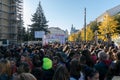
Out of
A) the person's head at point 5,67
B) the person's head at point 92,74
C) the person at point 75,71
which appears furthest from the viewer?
the person's head at point 5,67

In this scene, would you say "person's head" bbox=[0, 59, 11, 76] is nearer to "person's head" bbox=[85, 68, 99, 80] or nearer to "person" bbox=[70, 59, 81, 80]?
"person" bbox=[70, 59, 81, 80]

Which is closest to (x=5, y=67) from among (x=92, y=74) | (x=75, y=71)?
(x=75, y=71)

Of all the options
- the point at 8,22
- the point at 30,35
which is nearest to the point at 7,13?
the point at 8,22

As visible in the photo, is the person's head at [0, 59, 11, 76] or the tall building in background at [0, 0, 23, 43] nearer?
the person's head at [0, 59, 11, 76]

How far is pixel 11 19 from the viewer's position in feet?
335

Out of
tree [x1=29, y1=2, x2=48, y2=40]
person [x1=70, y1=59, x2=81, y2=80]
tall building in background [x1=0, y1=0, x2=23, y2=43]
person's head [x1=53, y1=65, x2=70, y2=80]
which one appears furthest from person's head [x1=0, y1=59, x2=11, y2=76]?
tree [x1=29, y1=2, x2=48, y2=40]

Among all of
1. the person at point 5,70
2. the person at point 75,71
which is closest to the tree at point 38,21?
the person at point 5,70

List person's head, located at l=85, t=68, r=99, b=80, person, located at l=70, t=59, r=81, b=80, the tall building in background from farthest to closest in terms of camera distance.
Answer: the tall building in background, person, located at l=70, t=59, r=81, b=80, person's head, located at l=85, t=68, r=99, b=80

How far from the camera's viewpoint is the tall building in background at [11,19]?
98.3 meters

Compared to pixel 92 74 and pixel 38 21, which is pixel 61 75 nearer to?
pixel 92 74

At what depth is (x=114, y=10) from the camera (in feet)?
441

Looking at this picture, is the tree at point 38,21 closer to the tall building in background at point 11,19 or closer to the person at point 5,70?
the tall building in background at point 11,19

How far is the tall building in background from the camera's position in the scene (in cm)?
9831

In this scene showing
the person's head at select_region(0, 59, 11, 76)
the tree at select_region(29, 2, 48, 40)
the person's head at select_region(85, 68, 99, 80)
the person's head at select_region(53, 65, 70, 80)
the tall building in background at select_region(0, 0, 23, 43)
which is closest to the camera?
the person's head at select_region(53, 65, 70, 80)
